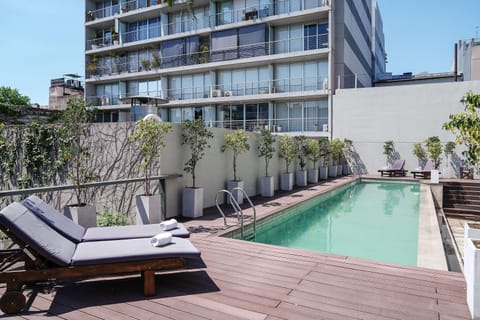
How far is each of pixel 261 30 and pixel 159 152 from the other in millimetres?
18610

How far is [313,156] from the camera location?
16.5m

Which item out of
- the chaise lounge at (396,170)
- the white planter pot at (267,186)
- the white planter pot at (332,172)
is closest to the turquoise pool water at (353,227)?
the white planter pot at (267,186)

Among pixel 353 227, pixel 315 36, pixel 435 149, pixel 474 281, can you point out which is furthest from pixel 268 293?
pixel 315 36

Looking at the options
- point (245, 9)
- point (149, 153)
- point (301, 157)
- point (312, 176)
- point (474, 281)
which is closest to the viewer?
point (474, 281)

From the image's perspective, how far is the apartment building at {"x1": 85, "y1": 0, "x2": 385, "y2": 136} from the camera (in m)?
22.7

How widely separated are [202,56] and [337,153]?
502 inches

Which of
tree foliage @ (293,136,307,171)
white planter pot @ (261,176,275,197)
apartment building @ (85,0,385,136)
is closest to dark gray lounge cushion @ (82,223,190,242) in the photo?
white planter pot @ (261,176,275,197)

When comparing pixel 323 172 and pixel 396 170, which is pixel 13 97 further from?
pixel 396 170

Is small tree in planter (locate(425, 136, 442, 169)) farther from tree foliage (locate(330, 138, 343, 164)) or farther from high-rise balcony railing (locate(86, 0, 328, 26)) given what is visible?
high-rise balcony railing (locate(86, 0, 328, 26))

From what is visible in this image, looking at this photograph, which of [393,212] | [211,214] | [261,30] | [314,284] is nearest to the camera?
[314,284]

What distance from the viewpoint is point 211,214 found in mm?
8312

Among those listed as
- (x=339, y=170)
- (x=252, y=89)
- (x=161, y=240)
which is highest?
(x=252, y=89)

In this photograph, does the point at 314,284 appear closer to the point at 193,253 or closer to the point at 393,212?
the point at 193,253

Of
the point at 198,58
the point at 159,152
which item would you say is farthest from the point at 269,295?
the point at 198,58
